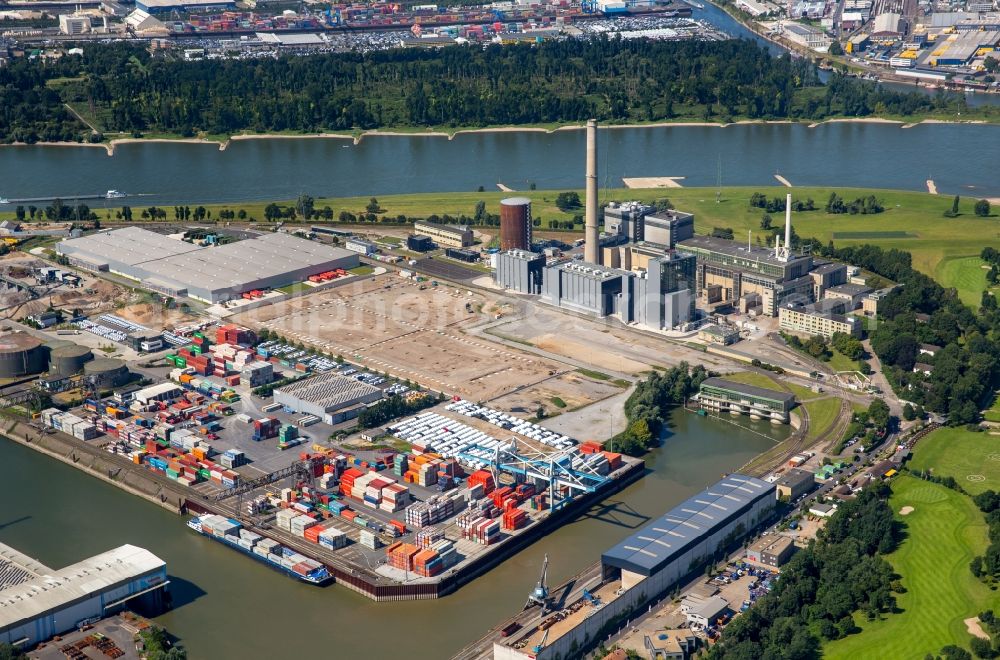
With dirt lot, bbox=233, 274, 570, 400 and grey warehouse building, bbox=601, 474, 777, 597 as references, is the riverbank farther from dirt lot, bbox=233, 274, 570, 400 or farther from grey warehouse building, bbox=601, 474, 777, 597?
grey warehouse building, bbox=601, 474, 777, 597

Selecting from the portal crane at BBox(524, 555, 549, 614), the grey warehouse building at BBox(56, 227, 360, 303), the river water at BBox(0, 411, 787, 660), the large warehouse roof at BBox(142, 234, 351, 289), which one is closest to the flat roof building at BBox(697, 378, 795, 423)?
the river water at BBox(0, 411, 787, 660)

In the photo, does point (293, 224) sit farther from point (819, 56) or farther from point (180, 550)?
point (819, 56)

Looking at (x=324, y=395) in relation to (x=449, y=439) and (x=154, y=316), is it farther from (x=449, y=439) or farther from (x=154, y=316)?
(x=154, y=316)

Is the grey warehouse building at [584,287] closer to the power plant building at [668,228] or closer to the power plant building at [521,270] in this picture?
the power plant building at [521,270]

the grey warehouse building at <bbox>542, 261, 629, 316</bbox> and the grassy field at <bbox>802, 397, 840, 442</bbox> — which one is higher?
the grey warehouse building at <bbox>542, 261, 629, 316</bbox>

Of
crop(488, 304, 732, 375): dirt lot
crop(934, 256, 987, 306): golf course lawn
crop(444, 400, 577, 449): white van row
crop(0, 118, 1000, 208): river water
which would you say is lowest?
crop(444, 400, 577, 449): white van row

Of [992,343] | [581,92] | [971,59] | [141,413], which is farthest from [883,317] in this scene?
[971,59]

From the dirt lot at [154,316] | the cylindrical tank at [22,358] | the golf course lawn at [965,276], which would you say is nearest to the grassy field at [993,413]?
the golf course lawn at [965,276]
